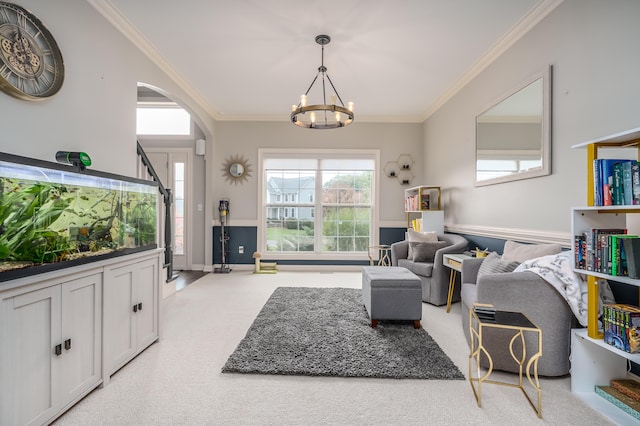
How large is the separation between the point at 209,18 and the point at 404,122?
3.83m

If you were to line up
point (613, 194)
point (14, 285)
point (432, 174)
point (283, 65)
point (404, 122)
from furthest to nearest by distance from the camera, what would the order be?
point (404, 122) < point (432, 174) < point (283, 65) < point (613, 194) < point (14, 285)

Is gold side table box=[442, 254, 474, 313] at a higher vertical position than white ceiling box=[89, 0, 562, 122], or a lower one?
lower

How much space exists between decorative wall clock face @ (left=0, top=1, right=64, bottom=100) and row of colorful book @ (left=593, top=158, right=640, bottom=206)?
340 cm

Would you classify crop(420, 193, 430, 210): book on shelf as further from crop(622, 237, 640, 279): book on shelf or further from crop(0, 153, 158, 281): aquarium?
crop(0, 153, 158, 281): aquarium

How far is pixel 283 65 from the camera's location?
3.61 meters

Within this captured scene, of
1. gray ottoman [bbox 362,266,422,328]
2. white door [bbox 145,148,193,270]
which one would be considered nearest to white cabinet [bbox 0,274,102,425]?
gray ottoman [bbox 362,266,422,328]

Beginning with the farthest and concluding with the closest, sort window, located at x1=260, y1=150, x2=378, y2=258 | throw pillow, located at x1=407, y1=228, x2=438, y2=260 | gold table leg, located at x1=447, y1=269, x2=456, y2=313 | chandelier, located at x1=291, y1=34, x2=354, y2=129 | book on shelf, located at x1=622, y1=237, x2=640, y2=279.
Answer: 1. window, located at x1=260, y1=150, x2=378, y2=258
2. throw pillow, located at x1=407, y1=228, x2=438, y2=260
3. gold table leg, located at x1=447, y1=269, x2=456, y2=313
4. chandelier, located at x1=291, y1=34, x2=354, y2=129
5. book on shelf, located at x1=622, y1=237, x2=640, y2=279

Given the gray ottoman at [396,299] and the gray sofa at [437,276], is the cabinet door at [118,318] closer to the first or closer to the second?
the gray ottoman at [396,299]

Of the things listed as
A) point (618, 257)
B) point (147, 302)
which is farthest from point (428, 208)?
point (147, 302)

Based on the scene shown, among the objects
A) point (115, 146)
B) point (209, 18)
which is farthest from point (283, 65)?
point (115, 146)

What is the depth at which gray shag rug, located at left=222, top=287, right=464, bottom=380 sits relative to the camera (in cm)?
206

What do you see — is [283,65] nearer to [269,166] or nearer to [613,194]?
[269,166]

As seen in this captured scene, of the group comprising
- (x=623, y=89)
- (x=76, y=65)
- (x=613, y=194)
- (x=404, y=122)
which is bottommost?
(x=613, y=194)

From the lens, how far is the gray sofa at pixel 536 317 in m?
1.95
